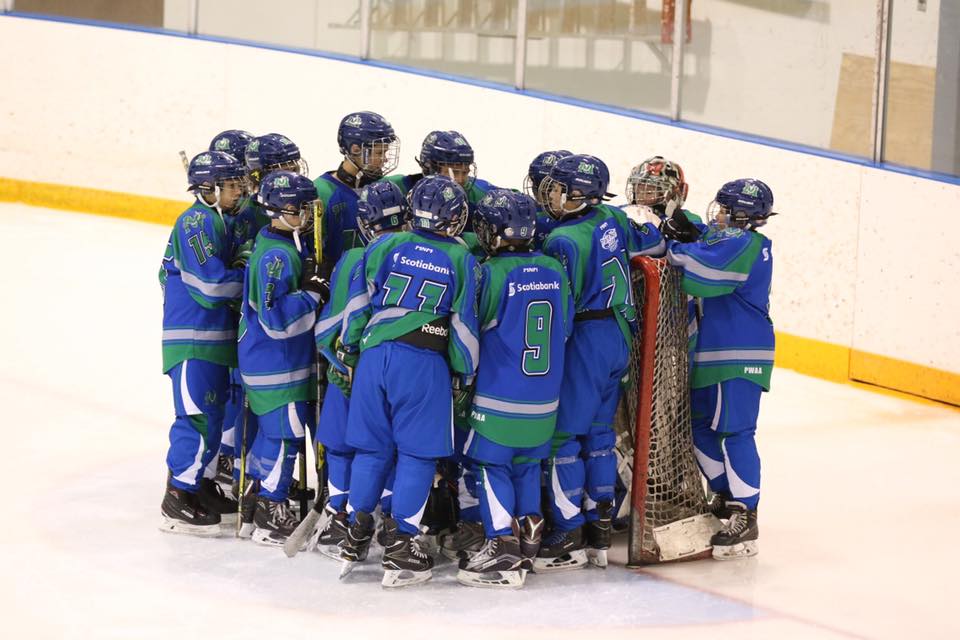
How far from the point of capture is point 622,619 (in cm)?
416

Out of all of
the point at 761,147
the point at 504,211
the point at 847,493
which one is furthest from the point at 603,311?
the point at 761,147

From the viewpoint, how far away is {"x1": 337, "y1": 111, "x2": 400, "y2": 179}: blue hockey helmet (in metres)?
4.99

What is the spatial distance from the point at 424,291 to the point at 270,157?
Answer: 1.11 metres

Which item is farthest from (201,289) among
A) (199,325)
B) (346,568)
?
(346,568)

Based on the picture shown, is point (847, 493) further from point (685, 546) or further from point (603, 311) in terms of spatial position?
Result: point (603, 311)

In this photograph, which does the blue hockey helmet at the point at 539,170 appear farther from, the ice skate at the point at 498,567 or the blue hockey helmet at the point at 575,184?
the ice skate at the point at 498,567

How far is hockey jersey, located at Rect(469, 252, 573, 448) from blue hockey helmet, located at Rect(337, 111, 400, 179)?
89cm

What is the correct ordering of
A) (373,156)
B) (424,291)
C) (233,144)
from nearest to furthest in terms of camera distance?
(424,291) < (373,156) < (233,144)

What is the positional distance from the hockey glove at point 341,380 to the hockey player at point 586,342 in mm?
657

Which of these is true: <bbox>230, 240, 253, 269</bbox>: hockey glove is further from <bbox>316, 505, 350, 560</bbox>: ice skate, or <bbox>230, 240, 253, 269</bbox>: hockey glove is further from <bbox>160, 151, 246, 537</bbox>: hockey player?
<bbox>316, 505, 350, 560</bbox>: ice skate

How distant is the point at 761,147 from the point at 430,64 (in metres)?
2.48

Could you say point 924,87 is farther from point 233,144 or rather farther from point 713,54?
point 233,144

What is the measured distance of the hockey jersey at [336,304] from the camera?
14.2ft

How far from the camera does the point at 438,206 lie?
4.18m
